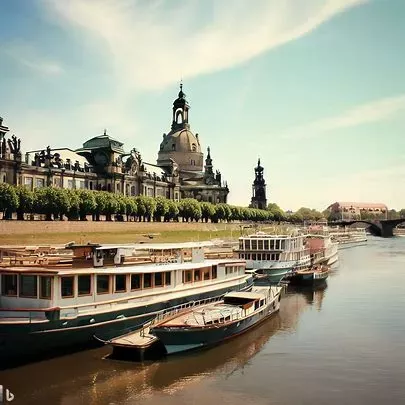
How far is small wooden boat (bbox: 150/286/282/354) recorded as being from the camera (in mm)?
24297

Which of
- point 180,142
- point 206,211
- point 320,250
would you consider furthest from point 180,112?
point 320,250

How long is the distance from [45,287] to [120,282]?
3904mm

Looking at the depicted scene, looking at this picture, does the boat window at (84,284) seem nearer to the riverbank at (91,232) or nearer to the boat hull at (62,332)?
the boat hull at (62,332)

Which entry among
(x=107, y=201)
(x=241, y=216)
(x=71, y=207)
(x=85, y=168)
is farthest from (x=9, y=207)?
(x=241, y=216)

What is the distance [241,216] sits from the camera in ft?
483

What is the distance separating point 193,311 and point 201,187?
140 metres

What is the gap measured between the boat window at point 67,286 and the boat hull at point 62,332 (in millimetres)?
1159

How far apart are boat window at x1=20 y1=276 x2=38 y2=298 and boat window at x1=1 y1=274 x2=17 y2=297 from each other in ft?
1.15

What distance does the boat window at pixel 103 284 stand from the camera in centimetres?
2528

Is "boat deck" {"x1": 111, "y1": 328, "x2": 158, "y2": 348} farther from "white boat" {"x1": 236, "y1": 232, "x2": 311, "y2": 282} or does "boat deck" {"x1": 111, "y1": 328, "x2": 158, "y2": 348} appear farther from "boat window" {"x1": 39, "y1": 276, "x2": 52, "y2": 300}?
"white boat" {"x1": 236, "y1": 232, "x2": 311, "y2": 282}

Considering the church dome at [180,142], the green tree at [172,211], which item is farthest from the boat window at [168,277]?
the church dome at [180,142]

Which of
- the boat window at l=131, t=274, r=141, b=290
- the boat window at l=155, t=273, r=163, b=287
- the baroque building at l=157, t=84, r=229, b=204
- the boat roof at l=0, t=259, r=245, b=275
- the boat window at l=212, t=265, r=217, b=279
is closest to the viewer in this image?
the boat roof at l=0, t=259, r=245, b=275

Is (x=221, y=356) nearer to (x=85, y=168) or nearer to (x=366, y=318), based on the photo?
(x=366, y=318)

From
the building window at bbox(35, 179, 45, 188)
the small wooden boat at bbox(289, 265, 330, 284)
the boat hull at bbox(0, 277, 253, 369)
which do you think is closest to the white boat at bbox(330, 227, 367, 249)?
the building window at bbox(35, 179, 45, 188)
